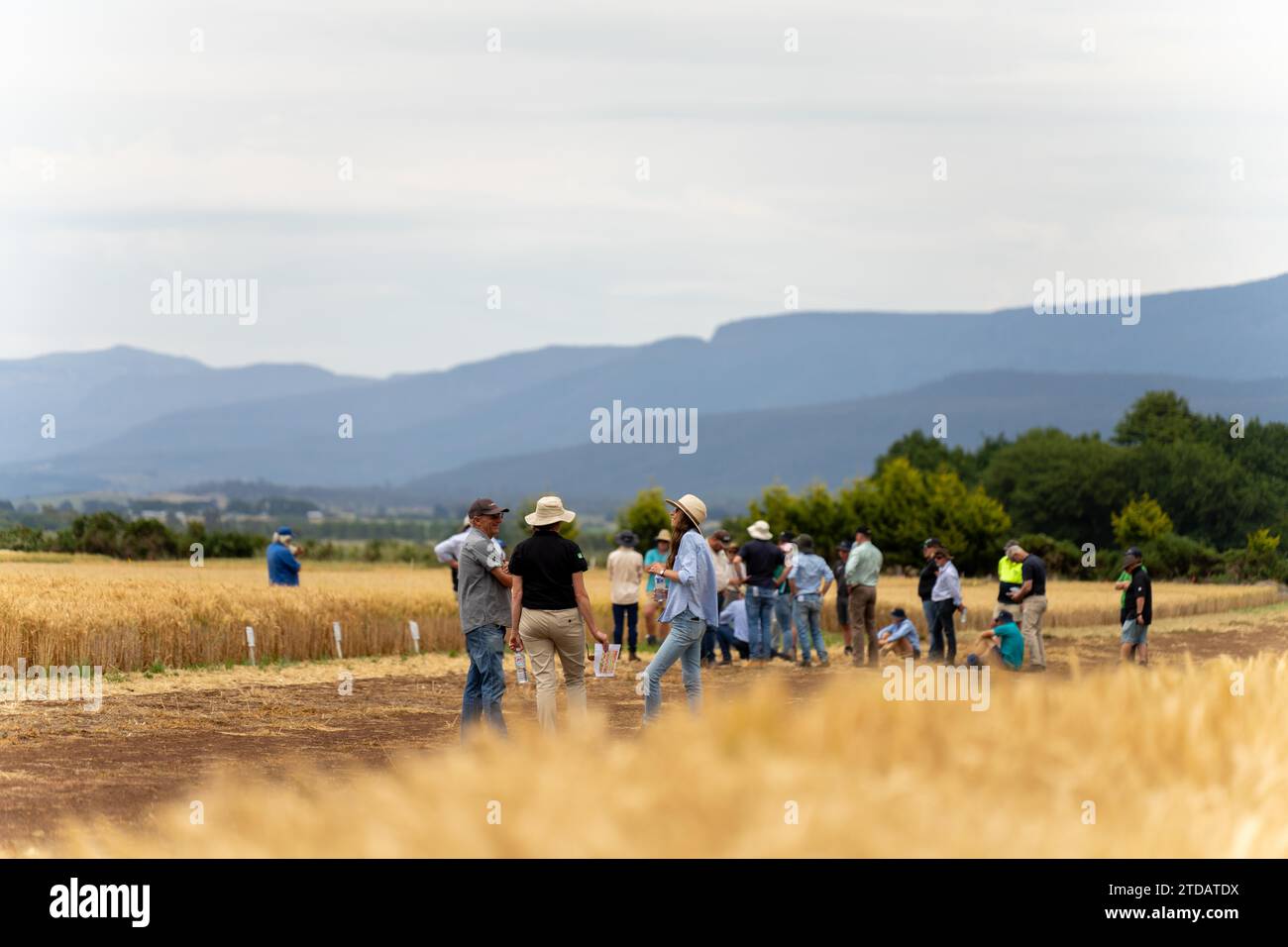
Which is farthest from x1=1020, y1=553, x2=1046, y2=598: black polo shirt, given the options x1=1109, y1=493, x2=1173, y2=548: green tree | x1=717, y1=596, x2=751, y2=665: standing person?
x1=1109, y1=493, x2=1173, y2=548: green tree

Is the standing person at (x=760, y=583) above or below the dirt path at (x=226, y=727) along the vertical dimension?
above

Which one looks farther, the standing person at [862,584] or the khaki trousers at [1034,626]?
the standing person at [862,584]

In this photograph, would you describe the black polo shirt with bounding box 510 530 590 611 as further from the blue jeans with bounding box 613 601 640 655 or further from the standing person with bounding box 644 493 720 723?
the blue jeans with bounding box 613 601 640 655

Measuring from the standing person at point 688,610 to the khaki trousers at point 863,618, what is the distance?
10.3 meters

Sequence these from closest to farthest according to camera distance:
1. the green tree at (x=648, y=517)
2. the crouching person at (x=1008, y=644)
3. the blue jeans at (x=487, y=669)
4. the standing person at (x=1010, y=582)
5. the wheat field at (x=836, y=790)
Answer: the wheat field at (x=836, y=790)
the blue jeans at (x=487, y=669)
the crouching person at (x=1008, y=644)
the standing person at (x=1010, y=582)
the green tree at (x=648, y=517)

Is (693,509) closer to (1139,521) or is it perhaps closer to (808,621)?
(808,621)

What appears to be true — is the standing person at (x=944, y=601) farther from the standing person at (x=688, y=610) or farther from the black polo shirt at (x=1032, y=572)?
the standing person at (x=688, y=610)

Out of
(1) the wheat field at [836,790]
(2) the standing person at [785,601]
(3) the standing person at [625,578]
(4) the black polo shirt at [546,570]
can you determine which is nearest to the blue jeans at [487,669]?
(4) the black polo shirt at [546,570]

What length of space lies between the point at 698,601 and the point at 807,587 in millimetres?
10335

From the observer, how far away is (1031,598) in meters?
24.6

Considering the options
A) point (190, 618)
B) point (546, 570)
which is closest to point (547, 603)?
point (546, 570)

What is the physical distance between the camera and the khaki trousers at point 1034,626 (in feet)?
80.5

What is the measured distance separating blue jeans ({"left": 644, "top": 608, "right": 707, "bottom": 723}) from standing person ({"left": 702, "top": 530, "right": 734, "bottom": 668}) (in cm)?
888
